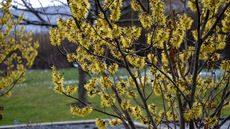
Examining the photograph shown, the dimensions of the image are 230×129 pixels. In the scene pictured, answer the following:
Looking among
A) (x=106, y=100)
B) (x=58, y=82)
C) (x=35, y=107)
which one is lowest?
(x=35, y=107)

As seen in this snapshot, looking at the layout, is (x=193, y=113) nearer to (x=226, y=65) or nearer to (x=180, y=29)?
(x=226, y=65)

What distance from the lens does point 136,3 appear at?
346 centimetres

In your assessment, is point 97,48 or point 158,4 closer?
point 158,4

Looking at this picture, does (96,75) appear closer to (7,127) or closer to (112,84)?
(112,84)

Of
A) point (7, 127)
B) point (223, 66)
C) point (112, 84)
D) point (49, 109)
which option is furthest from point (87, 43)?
point (49, 109)

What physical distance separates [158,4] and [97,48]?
0.59 meters

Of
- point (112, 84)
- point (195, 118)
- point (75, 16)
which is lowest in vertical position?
point (195, 118)

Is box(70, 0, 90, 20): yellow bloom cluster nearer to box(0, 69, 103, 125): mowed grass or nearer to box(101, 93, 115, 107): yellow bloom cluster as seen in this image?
box(101, 93, 115, 107): yellow bloom cluster

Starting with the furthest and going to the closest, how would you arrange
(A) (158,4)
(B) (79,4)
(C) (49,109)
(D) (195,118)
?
(C) (49,109), (D) (195,118), (A) (158,4), (B) (79,4)

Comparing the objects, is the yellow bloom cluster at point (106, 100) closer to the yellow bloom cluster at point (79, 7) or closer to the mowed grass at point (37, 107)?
the yellow bloom cluster at point (79, 7)

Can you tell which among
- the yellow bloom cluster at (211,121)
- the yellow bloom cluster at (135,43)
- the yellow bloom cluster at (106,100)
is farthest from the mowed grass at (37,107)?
the yellow bloom cluster at (106,100)

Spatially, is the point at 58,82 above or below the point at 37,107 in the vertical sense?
above

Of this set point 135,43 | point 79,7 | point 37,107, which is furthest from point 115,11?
point 37,107

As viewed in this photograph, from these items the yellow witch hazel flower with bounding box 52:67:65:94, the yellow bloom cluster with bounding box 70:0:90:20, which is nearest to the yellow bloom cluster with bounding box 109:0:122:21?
the yellow bloom cluster with bounding box 70:0:90:20
